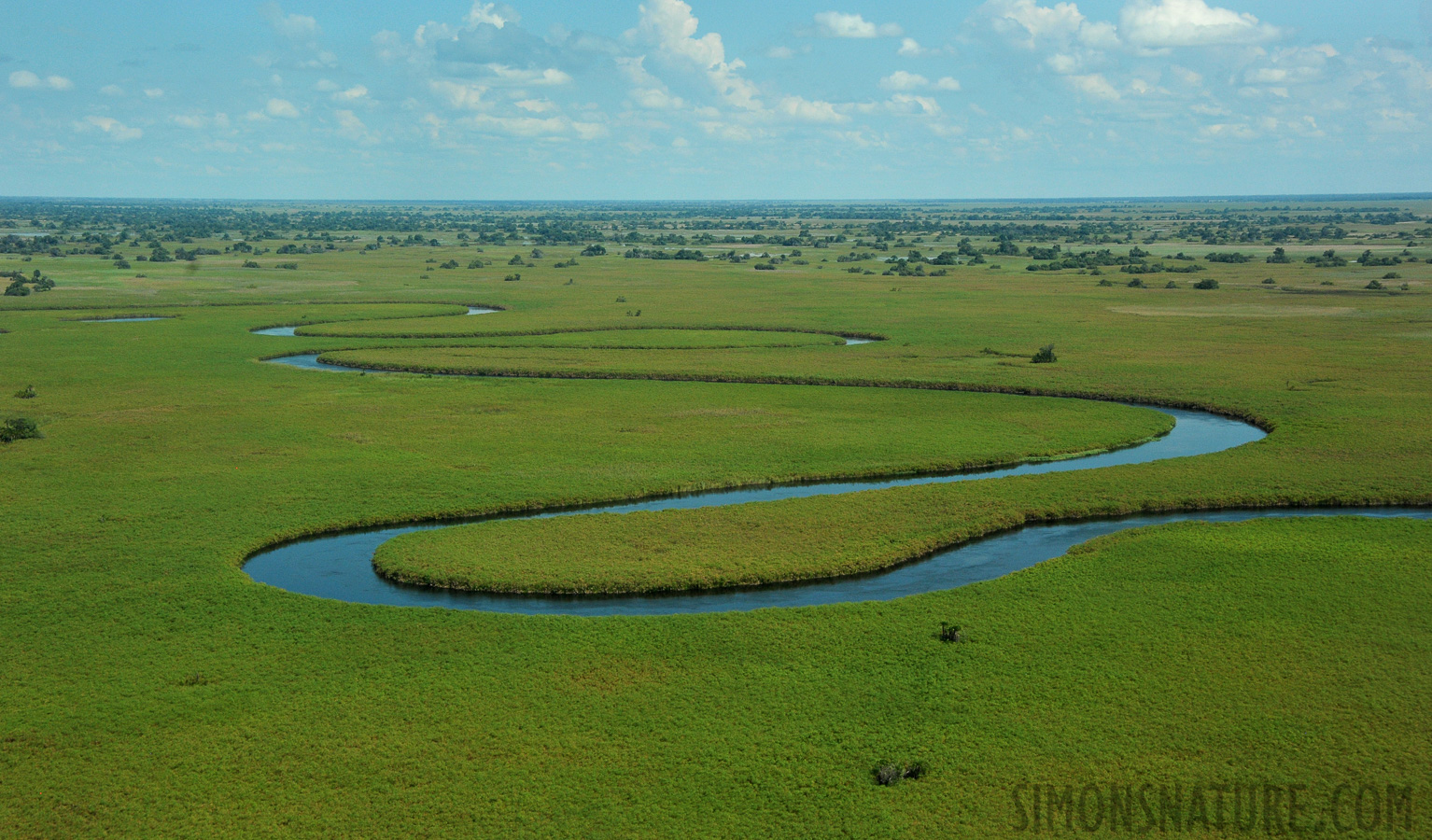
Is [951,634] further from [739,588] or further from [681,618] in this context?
[739,588]

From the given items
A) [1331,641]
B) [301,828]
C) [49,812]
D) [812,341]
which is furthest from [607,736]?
[812,341]

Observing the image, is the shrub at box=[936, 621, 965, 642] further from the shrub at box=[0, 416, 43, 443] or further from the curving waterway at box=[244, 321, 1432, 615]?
the shrub at box=[0, 416, 43, 443]

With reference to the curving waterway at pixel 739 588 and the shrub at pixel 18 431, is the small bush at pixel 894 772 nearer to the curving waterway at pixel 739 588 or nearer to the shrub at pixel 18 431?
the curving waterway at pixel 739 588

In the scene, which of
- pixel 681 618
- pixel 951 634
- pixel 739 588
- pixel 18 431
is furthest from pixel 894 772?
pixel 18 431

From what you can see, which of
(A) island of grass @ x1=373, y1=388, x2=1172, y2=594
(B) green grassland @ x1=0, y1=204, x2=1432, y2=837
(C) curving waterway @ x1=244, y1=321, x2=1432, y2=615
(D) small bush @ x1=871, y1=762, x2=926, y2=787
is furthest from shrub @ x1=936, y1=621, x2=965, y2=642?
(D) small bush @ x1=871, y1=762, x2=926, y2=787

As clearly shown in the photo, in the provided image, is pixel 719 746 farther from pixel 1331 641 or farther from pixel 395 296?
pixel 395 296

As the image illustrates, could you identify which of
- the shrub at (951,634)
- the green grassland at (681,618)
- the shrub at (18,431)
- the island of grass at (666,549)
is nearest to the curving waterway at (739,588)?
the island of grass at (666,549)
